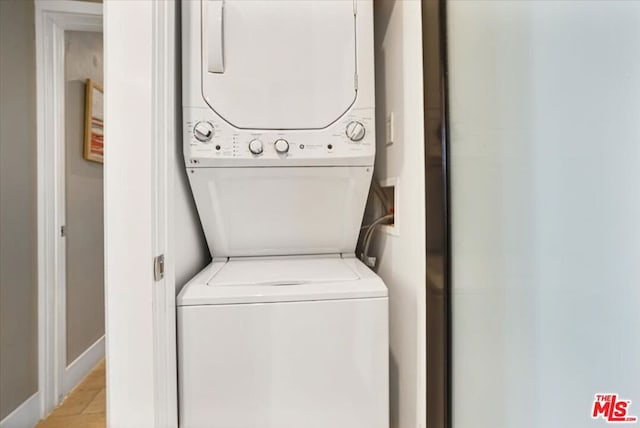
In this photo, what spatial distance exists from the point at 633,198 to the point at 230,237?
1224 millimetres

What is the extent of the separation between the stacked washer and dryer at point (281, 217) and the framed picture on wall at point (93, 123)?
1.63 m

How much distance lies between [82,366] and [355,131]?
2507 mm

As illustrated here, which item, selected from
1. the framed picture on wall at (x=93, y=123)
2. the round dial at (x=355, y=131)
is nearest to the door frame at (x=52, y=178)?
the framed picture on wall at (x=93, y=123)

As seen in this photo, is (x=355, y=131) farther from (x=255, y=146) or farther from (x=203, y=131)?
(x=203, y=131)

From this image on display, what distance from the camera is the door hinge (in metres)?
0.84

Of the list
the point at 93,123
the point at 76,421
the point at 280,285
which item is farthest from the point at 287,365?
the point at 93,123

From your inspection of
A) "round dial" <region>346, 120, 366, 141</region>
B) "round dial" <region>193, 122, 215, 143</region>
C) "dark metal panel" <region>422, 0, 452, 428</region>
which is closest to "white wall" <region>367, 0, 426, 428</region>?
"dark metal panel" <region>422, 0, 452, 428</region>

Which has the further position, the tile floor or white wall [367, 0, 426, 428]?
the tile floor

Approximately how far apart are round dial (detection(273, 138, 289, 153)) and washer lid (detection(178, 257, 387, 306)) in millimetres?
456

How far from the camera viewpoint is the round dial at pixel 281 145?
116 cm

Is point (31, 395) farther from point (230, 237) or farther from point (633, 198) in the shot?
point (633, 198)

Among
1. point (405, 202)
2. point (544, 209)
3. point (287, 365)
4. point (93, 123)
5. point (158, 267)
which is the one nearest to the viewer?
point (544, 209)

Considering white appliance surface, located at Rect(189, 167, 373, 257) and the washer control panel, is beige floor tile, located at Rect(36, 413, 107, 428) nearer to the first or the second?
white appliance surface, located at Rect(189, 167, 373, 257)

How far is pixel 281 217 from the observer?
1318mm
